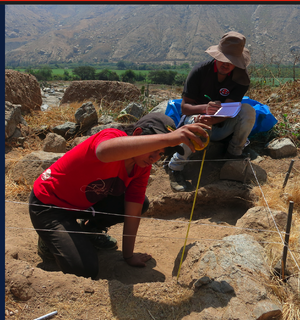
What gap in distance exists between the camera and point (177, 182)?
3.34m

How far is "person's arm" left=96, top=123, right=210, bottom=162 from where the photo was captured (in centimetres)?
137

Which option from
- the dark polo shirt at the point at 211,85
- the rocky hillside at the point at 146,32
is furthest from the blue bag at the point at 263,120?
the rocky hillside at the point at 146,32

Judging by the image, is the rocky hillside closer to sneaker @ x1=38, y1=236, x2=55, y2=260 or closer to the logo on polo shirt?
the logo on polo shirt

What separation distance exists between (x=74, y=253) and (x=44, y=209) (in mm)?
388

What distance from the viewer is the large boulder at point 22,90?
533 centimetres

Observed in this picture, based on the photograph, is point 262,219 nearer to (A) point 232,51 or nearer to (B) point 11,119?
(A) point 232,51

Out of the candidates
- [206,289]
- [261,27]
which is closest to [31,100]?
[206,289]

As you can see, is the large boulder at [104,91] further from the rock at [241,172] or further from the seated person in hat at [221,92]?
the rock at [241,172]

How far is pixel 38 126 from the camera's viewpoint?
5031mm

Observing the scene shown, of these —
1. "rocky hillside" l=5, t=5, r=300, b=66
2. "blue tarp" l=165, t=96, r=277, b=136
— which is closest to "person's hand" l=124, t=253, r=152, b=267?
"blue tarp" l=165, t=96, r=277, b=136

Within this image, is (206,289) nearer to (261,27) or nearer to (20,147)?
(20,147)

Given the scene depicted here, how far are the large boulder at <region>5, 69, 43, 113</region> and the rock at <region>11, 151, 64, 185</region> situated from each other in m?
2.45

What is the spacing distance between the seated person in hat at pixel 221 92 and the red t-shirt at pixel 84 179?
4.02 feet

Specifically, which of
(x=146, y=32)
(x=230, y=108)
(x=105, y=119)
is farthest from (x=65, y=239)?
(x=146, y=32)
